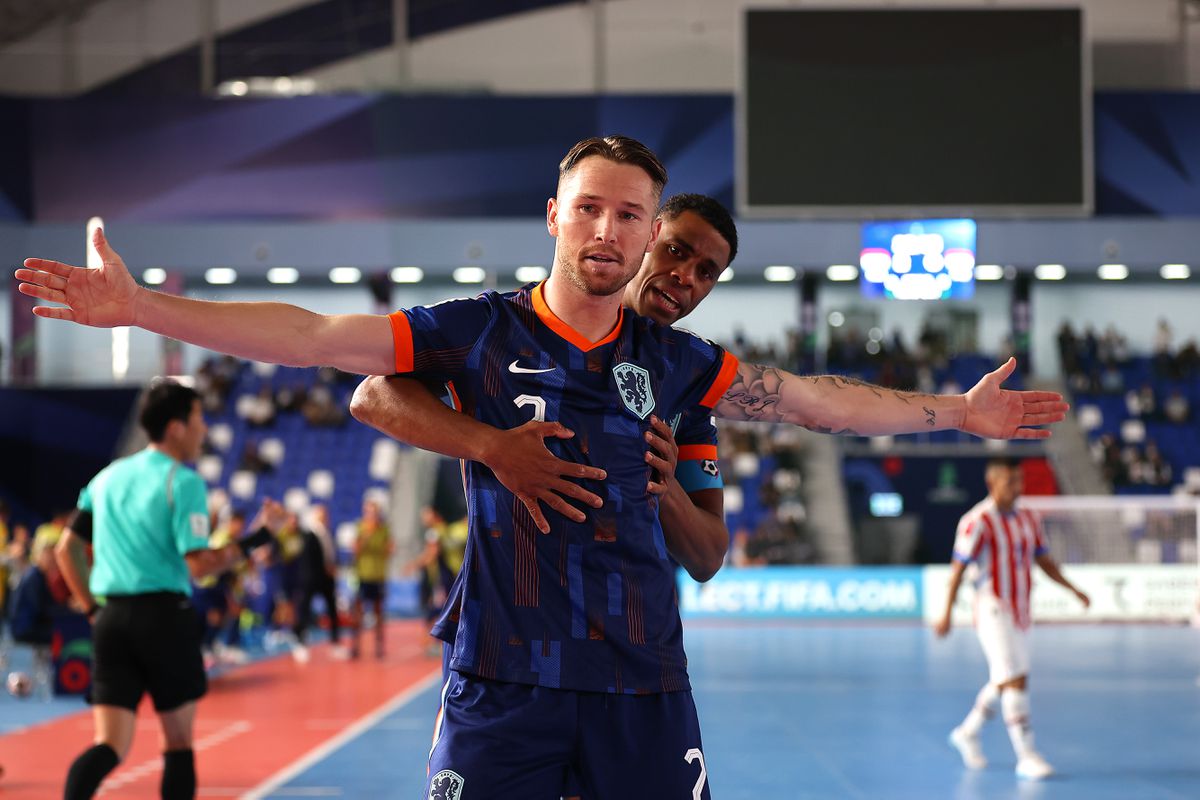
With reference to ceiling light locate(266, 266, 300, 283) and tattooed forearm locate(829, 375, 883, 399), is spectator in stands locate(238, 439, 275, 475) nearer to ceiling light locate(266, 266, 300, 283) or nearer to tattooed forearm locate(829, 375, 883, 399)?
ceiling light locate(266, 266, 300, 283)

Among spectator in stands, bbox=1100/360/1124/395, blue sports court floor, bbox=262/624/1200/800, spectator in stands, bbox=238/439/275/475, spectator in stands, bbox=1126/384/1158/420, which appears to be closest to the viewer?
blue sports court floor, bbox=262/624/1200/800

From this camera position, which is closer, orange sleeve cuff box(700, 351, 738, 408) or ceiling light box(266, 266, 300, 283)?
orange sleeve cuff box(700, 351, 738, 408)

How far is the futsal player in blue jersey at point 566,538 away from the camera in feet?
9.28

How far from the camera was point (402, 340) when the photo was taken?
2.92 metres

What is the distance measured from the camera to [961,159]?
74.2 feet

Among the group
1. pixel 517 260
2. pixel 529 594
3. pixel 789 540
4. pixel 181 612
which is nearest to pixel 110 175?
pixel 517 260

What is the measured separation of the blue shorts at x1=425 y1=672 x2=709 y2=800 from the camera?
9.18ft

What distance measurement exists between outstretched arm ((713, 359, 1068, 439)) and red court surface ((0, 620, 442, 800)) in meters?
6.19

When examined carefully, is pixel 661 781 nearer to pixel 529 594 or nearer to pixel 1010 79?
pixel 529 594

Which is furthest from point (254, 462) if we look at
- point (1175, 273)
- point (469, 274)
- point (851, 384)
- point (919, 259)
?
point (851, 384)

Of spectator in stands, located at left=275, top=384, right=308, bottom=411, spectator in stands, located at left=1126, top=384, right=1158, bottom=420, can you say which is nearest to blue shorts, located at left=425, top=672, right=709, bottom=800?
spectator in stands, located at left=275, top=384, right=308, bottom=411

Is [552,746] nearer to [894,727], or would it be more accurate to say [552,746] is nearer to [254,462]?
[894,727]

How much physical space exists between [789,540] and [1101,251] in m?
10.9

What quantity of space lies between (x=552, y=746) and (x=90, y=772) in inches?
147
